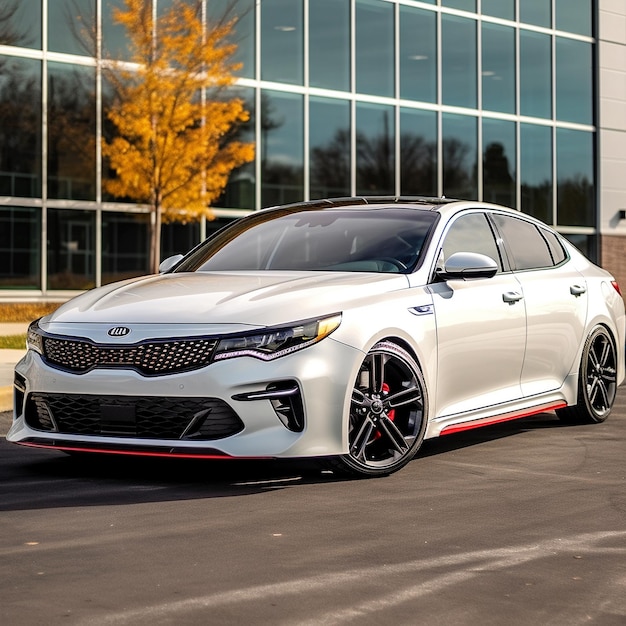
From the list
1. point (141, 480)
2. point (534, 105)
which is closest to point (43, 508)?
point (141, 480)

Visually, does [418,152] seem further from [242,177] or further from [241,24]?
[241,24]

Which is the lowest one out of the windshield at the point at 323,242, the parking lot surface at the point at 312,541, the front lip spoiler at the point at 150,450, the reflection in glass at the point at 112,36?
the parking lot surface at the point at 312,541

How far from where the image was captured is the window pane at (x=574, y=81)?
32312mm

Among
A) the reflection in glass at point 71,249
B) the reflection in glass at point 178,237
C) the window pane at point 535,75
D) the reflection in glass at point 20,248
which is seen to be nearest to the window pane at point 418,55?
the window pane at point 535,75

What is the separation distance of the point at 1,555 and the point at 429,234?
363cm

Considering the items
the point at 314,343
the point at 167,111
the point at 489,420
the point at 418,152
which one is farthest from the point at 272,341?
the point at 418,152

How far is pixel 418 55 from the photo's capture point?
2844 cm

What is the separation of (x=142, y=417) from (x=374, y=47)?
21585 mm

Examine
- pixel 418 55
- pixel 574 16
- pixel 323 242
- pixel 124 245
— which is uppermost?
pixel 574 16

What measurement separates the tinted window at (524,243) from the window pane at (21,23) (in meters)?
14.8

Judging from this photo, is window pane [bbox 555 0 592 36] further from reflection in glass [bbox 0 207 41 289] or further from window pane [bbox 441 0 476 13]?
reflection in glass [bbox 0 207 41 289]

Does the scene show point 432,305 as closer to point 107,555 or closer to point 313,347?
point 313,347

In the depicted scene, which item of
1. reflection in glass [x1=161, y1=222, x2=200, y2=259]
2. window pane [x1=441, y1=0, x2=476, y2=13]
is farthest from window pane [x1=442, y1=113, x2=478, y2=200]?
reflection in glass [x1=161, y1=222, x2=200, y2=259]

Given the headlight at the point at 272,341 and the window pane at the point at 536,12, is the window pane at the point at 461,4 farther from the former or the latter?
the headlight at the point at 272,341
